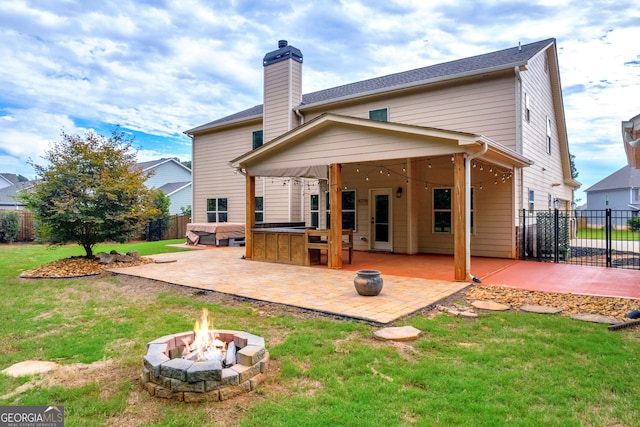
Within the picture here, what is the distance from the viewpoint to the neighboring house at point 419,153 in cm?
768

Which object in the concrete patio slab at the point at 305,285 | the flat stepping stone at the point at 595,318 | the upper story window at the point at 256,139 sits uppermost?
the upper story window at the point at 256,139

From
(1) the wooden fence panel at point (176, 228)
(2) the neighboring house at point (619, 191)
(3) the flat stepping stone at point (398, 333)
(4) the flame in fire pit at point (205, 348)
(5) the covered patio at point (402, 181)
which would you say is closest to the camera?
(4) the flame in fire pit at point (205, 348)

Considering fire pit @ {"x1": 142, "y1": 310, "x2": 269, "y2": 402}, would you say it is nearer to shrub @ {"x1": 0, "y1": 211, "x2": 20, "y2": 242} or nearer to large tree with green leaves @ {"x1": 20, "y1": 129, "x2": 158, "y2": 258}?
large tree with green leaves @ {"x1": 20, "y1": 129, "x2": 158, "y2": 258}

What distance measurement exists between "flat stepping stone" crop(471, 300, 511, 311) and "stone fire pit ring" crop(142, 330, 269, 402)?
3.46 m

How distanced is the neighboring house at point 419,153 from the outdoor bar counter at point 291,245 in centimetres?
41

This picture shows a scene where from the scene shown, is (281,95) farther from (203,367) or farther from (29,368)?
(203,367)

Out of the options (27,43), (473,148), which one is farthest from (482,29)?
(27,43)

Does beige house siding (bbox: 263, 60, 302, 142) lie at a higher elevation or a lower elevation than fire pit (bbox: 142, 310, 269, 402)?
higher

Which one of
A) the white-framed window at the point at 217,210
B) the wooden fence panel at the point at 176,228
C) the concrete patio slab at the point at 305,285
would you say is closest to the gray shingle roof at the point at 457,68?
the white-framed window at the point at 217,210

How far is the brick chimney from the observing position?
1336 cm

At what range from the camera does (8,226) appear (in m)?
16.3

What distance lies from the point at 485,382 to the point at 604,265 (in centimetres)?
837

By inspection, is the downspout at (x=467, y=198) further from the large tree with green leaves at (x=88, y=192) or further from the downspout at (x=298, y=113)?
the large tree with green leaves at (x=88, y=192)

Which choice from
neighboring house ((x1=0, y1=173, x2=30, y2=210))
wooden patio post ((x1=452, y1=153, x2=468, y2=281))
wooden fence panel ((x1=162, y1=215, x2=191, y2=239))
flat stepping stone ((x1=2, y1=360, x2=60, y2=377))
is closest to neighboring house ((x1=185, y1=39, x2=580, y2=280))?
wooden patio post ((x1=452, y1=153, x2=468, y2=281))
